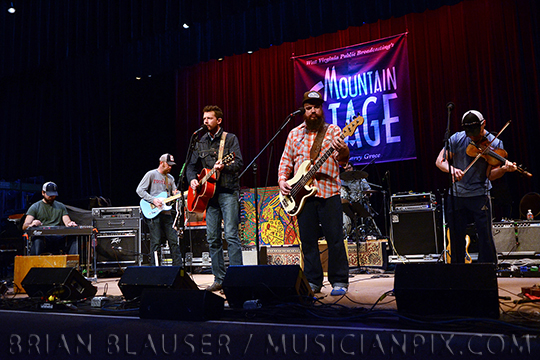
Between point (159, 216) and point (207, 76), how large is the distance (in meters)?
5.41

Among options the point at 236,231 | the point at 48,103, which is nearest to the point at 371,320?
the point at 236,231

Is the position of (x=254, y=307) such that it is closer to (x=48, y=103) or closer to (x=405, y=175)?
(x=405, y=175)

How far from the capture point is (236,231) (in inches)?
165

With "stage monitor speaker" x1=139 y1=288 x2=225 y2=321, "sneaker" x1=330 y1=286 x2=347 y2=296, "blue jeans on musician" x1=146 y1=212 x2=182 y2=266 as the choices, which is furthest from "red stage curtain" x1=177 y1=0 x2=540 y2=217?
"stage monitor speaker" x1=139 y1=288 x2=225 y2=321

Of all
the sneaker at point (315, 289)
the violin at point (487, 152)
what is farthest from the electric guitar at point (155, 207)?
the violin at point (487, 152)

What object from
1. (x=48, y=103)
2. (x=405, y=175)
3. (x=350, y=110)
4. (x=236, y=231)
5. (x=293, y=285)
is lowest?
(x=293, y=285)

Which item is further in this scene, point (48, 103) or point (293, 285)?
point (48, 103)

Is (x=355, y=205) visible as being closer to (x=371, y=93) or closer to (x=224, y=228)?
(x=224, y=228)

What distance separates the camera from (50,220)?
22.5 feet

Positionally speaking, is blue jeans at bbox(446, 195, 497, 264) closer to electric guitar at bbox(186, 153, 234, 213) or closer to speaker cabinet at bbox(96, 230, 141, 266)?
electric guitar at bbox(186, 153, 234, 213)

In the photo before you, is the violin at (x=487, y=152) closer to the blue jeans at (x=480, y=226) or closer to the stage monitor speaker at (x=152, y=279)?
the blue jeans at (x=480, y=226)

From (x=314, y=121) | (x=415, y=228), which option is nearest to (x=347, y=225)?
(x=415, y=228)

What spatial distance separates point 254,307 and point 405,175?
6.70m

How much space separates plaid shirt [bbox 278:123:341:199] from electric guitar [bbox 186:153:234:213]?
0.54 meters
